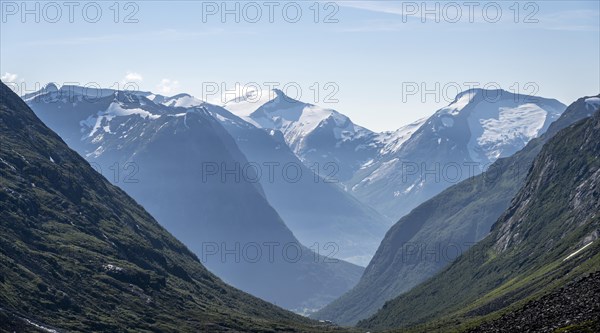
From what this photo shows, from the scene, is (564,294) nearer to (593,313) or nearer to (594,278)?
(594,278)

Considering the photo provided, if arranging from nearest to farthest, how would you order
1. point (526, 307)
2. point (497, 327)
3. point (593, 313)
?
point (593, 313) < point (497, 327) < point (526, 307)

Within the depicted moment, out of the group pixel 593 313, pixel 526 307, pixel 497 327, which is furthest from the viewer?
pixel 526 307

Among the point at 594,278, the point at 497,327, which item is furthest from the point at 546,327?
the point at 594,278

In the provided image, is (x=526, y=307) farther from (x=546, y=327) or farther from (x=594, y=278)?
(x=546, y=327)

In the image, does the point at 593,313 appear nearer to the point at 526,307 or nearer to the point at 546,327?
the point at 546,327

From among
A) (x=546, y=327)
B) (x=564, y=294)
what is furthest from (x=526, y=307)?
(x=546, y=327)

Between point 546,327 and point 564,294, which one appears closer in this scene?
point 546,327

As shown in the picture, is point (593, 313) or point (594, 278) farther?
point (594, 278)
